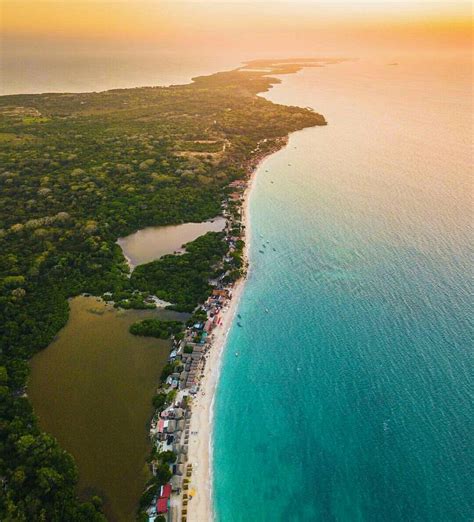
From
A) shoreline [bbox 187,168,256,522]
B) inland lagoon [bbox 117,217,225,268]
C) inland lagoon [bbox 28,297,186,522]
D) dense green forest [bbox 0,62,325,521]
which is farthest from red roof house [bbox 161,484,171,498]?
inland lagoon [bbox 117,217,225,268]

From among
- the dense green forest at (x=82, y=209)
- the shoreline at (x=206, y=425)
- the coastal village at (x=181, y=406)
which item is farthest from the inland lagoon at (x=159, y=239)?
the shoreline at (x=206, y=425)

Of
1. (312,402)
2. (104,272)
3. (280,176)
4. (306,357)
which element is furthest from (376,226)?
(104,272)

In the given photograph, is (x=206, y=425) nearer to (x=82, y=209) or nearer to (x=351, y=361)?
(x=351, y=361)

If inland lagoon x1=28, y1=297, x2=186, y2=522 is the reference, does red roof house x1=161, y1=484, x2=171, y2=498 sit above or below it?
below

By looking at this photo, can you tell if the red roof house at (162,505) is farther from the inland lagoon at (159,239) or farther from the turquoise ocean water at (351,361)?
the inland lagoon at (159,239)

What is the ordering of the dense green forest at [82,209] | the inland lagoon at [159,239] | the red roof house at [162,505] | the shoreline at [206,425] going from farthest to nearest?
the inland lagoon at [159,239] → the dense green forest at [82,209] → the shoreline at [206,425] → the red roof house at [162,505]

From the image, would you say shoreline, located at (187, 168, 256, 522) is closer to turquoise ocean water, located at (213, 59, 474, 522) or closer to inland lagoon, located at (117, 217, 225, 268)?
turquoise ocean water, located at (213, 59, 474, 522)
